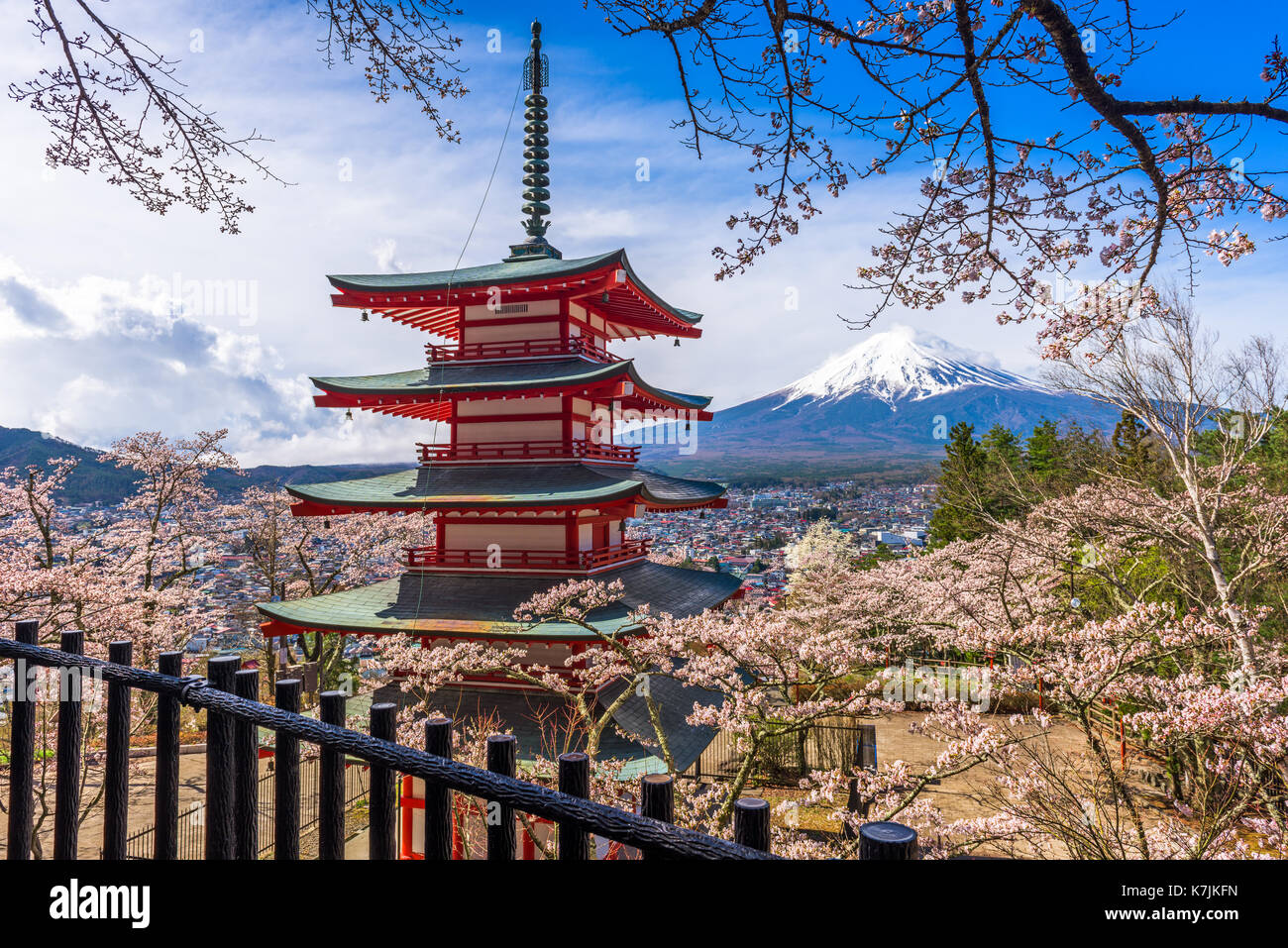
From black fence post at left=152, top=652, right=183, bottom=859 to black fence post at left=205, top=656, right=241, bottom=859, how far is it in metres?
0.12

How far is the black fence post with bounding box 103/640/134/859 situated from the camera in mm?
1913

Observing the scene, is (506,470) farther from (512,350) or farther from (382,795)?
(382,795)

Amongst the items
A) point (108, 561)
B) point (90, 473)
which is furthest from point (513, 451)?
point (90, 473)

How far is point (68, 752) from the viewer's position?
205 centimetres

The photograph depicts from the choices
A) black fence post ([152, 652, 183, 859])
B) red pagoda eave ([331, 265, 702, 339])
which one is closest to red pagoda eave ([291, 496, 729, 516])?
red pagoda eave ([331, 265, 702, 339])

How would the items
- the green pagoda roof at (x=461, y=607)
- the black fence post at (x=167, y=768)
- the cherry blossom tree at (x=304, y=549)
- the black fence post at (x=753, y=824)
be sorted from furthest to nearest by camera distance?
the cherry blossom tree at (x=304, y=549), the green pagoda roof at (x=461, y=607), the black fence post at (x=167, y=768), the black fence post at (x=753, y=824)

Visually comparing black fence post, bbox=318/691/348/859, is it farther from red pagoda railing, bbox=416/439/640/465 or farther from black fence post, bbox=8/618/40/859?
red pagoda railing, bbox=416/439/640/465

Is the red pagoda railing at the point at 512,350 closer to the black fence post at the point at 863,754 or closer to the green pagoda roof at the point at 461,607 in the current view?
the green pagoda roof at the point at 461,607

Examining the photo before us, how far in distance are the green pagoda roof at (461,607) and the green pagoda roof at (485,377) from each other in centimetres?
308

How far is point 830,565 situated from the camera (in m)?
26.9

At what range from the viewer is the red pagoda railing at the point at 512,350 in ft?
36.2

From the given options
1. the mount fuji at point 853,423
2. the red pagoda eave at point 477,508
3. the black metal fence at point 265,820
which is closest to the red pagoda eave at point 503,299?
the red pagoda eave at point 477,508
